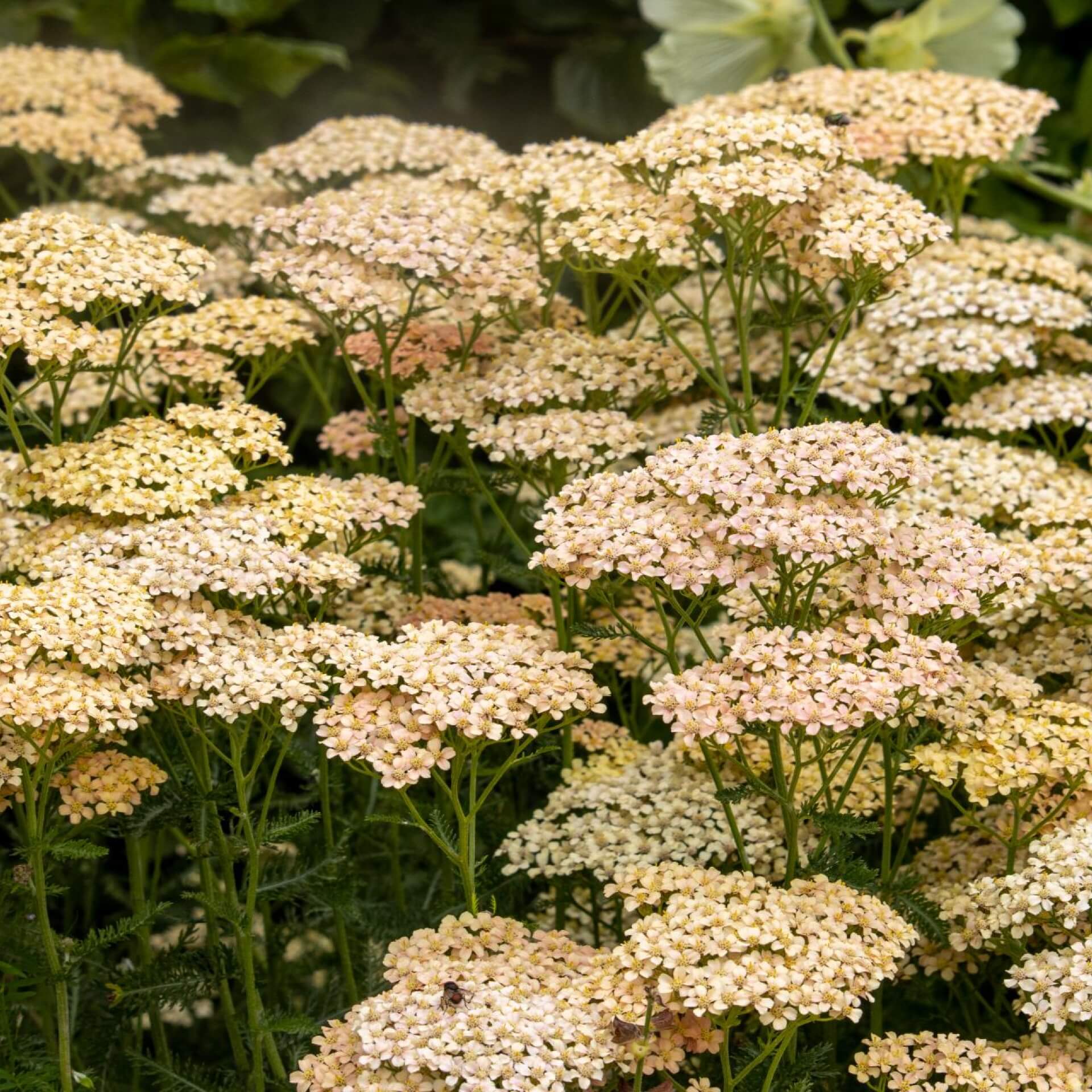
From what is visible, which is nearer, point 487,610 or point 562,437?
point 562,437

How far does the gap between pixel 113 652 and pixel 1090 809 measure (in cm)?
215

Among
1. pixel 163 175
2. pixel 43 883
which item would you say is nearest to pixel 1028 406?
pixel 43 883

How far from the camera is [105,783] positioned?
3527 mm

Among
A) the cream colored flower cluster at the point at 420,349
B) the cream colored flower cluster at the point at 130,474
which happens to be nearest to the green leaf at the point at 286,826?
→ the cream colored flower cluster at the point at 130,474

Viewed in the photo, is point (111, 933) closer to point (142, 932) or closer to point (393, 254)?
point (142, 932)

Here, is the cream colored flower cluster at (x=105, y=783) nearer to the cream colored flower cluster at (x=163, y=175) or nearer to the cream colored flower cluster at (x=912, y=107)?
the cream colored flower cluster at (x=912, y=107)

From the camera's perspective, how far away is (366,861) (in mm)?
4754

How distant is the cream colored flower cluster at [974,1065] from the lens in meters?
3.15

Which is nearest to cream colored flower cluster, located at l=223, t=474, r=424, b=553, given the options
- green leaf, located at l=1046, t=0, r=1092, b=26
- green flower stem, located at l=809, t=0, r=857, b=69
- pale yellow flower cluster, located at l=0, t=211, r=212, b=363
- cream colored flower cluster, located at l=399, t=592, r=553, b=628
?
cream colored flower cluster, located at l=399, t=592, r=553, b=628

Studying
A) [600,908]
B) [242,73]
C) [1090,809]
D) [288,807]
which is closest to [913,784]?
[1090,809]

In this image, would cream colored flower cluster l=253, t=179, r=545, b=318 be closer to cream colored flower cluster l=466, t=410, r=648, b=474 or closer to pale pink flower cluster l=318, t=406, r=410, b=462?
cream colored flower cluster l=466, t=410, r=648, b=474

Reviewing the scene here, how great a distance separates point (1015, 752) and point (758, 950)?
85 centimetres

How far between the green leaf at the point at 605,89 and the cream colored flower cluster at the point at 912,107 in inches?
62.0

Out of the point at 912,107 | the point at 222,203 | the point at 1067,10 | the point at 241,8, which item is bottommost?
the point at 222,203
